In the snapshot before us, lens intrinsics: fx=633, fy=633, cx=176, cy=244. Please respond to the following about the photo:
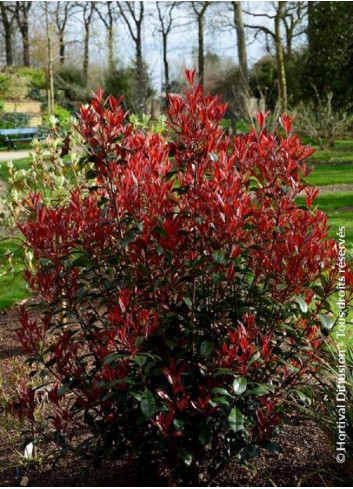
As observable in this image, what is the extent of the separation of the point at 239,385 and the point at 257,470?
0.88 m

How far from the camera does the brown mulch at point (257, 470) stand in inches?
110

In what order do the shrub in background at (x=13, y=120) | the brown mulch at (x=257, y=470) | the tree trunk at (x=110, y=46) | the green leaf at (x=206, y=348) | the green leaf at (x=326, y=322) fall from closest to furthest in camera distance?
the green leaf at (x=206, y=348) < the green leaf at (x=326, y=322) < the brown mulch at (x=257, y=470) < the shrub in background at (x=13, y=120) < the tree trunk at (x=110, y=46)

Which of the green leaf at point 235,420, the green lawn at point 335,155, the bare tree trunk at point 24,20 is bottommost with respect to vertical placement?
the green leaf at point 235,420

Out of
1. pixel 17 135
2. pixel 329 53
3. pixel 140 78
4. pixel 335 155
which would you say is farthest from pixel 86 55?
pixel 335 155

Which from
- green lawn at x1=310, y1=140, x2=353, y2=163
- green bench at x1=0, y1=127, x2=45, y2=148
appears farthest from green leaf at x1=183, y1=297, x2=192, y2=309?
green bench at x1=0, y1=127, x2=45, y2=148

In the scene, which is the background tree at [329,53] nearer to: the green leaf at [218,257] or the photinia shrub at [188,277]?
the photinia shrub at [188,277]

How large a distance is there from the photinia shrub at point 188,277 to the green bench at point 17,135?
71.1 feet

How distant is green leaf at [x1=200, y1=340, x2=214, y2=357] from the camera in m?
2.33

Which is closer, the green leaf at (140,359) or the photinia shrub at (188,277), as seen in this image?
the green leaf at (140,359)

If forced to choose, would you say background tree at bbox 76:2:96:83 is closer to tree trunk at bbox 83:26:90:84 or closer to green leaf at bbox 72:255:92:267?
tree trunk at bbox 83:26:90:84

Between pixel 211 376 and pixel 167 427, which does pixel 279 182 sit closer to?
pixel 211 376

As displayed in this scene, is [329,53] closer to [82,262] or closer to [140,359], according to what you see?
[82,262]

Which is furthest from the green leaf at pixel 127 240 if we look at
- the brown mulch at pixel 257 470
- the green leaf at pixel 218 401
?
the brown mulch at pixel 257 470

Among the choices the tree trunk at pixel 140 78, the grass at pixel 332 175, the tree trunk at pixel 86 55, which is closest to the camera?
the grass at pixel 332 175
